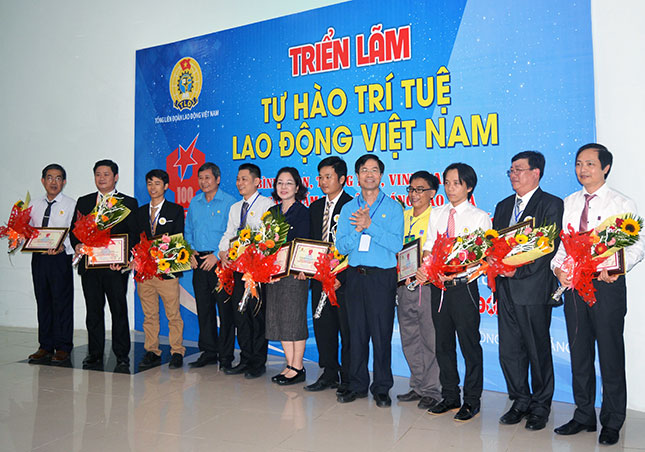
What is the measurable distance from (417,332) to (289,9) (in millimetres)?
3432

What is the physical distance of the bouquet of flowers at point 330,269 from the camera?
12.8ft

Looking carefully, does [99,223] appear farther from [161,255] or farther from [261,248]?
[261,248]

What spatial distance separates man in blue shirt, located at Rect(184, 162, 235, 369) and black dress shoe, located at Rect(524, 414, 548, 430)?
8.16ft

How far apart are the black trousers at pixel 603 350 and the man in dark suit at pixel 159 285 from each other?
3196 mm

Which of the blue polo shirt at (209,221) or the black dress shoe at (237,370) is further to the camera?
the blue polo shirt at (209,221)

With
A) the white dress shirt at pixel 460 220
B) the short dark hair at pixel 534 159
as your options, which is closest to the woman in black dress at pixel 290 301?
the white dress shirt at pixel 460 220

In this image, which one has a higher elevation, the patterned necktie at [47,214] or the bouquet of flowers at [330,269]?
the patterned necktie at [47,214]

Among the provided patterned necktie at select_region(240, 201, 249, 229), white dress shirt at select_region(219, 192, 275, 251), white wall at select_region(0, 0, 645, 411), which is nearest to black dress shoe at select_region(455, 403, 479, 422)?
white dress shirt at select_region(219, 192, 275, 251)

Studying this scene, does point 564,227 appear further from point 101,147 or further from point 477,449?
point 101,147

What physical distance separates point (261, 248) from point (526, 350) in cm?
195

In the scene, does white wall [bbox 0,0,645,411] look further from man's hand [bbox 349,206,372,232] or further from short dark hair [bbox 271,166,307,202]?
man's hand [bbox 349,206,372,232]

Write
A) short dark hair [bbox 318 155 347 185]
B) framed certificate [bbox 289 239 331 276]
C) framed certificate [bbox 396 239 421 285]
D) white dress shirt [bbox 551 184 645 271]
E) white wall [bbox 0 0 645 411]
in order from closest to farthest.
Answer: white dress shirt [bbox 551 184 645 271], framed certificate [bbox 396 239 421 285], framed certificate [bbox 289 239 331 276], short dark hair [bbox 318 155 347 185], white wall [bbox 0 0 645 411]

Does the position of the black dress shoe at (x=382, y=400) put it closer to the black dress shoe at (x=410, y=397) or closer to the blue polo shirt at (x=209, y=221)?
the black dress shoe at (x=410, y=397)

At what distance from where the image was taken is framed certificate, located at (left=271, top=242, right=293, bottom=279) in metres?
4.07
